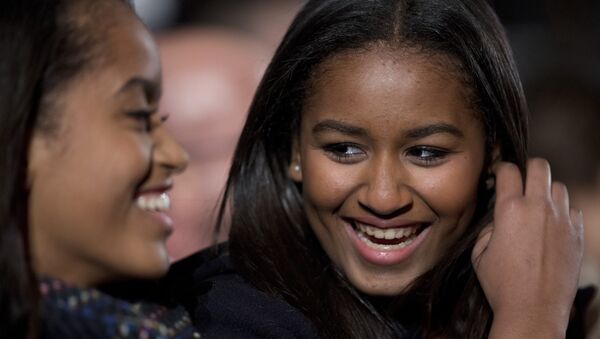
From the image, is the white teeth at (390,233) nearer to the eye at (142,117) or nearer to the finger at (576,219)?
the finger at (576,219)

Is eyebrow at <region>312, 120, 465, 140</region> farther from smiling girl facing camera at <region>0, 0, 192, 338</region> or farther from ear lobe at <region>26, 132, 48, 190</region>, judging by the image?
ear lobe at <region>26, 132, 48, 190</region>

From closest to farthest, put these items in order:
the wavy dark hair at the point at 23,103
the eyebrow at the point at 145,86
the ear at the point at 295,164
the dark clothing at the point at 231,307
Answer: the wavy dark hair at the point at 23,103 < the eyebrow at the point at 145,86 < the dark clothing at the point at 231,307 < the ear at the point at 295,164

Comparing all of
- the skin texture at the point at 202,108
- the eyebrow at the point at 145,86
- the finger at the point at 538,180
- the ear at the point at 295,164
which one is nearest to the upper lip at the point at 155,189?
the eyebrow at the point at 145,86

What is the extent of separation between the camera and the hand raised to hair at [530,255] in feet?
6.57

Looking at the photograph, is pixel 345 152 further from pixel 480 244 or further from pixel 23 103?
pixel 23 103

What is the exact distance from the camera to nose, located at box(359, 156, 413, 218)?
201 centimetres

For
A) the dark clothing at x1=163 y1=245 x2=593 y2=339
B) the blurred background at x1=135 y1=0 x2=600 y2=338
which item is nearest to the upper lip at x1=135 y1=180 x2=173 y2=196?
the dark clothing at x1=163 y1=245 x2=593 y2=339

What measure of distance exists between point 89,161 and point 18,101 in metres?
0.14

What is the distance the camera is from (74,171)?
1580mm

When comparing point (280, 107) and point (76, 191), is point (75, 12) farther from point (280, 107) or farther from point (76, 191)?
point (280, 107)

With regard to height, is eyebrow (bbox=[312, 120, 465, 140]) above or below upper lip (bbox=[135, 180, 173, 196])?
above

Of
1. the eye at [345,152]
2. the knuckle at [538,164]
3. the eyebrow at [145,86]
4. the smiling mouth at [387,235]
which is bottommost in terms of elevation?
the smiling mouth at [387,235]

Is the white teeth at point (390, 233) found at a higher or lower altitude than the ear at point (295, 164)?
lower

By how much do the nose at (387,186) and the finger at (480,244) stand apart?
0.65ft
